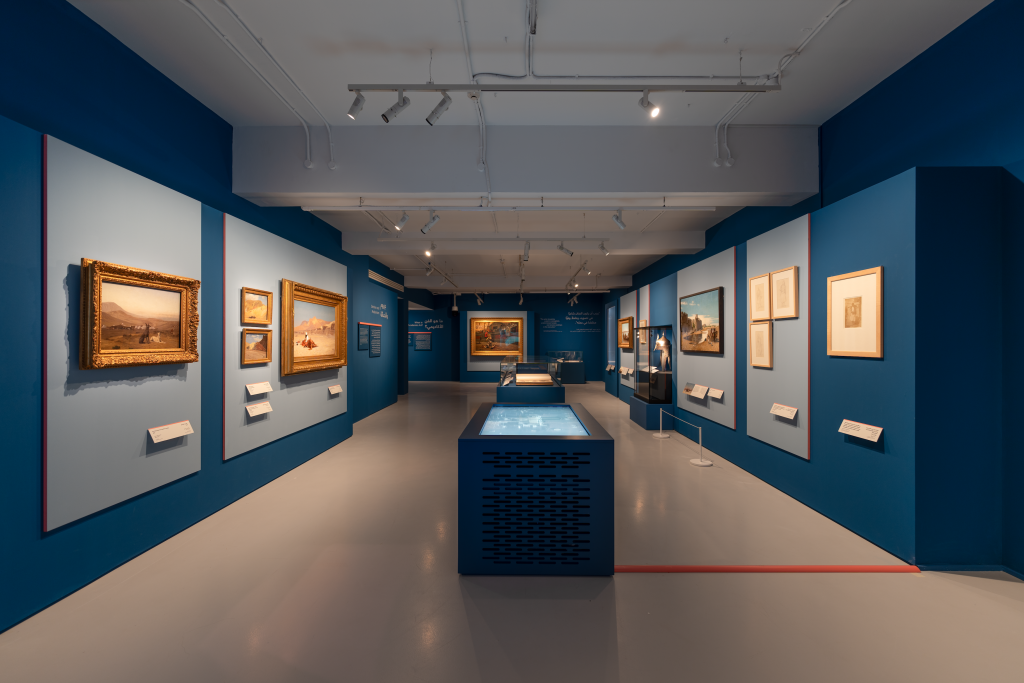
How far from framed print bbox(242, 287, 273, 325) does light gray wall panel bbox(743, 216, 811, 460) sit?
18.7 feet

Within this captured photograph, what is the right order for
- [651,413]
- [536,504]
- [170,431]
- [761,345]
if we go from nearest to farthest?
[536,504] → [170,431] → [761,345] → [651,413]

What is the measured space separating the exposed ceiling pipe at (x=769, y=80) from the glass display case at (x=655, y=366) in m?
3.95

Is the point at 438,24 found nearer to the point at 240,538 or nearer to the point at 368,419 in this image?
the point at 240,538

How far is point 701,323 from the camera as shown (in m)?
6.10

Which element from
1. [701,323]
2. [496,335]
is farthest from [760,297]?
[496,335]

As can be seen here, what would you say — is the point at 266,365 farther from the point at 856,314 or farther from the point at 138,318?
the point at 856,314

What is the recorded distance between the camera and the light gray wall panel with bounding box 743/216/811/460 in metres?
3.87

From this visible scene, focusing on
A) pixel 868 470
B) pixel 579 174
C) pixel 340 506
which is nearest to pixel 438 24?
pixel 579 174

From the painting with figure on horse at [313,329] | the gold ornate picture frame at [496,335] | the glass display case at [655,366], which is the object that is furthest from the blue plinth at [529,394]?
the gold ornate picture frame at [496,335]

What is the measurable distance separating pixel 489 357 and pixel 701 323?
9.45 meters

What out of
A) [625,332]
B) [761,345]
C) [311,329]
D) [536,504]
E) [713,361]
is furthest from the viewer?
[625,332]

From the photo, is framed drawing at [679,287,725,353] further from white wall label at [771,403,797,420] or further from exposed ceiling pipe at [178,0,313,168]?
exposed ceiling pipe at [178,0,313,168]

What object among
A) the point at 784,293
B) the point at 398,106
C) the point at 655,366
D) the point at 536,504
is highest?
the point at 398,106

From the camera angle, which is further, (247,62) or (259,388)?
(259,388)
